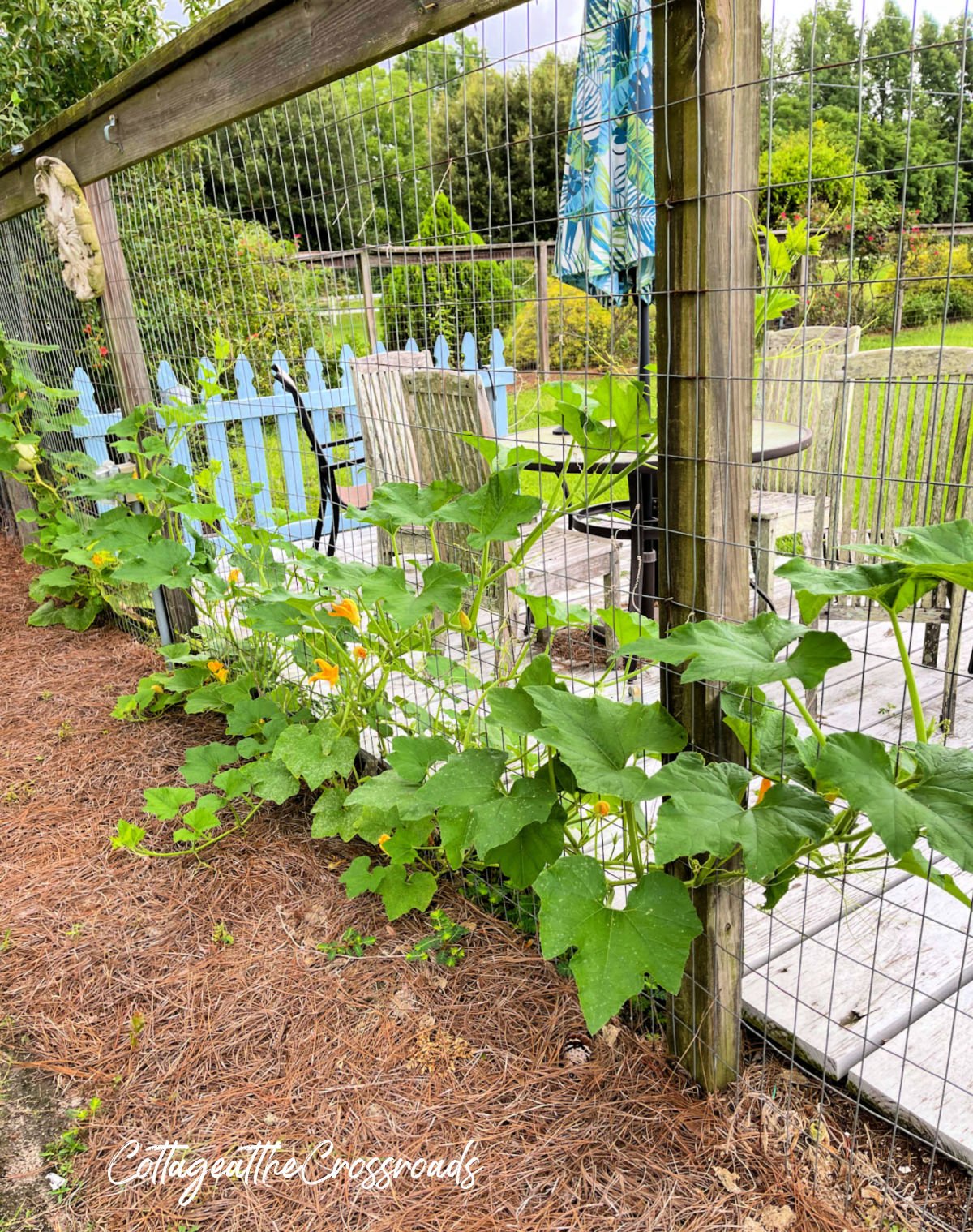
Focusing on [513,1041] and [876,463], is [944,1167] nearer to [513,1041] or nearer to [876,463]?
[513,1041]

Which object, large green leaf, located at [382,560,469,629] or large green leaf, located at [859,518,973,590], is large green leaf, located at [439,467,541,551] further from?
large green leaf, located at [859,518,973,590]

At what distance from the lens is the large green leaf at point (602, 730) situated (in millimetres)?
1241

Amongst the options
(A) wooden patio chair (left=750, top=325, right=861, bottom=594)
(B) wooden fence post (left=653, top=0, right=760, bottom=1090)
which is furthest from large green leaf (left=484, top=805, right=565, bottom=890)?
(A) wooden patio chair (left=750, top=325, right=861, bottom=594)

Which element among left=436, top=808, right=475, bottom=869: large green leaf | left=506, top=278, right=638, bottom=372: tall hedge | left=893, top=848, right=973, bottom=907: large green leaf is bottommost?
left=436, top=808, right=475, bottom=869: large green leaf

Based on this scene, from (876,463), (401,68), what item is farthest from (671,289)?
(876,463)

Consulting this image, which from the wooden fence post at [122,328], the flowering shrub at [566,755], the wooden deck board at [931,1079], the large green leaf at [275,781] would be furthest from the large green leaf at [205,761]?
the wooden deck board at [931,1079]

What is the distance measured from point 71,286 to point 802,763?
129 inches

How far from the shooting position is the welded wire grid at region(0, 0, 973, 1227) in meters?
1.23

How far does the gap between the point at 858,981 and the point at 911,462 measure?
1.54m

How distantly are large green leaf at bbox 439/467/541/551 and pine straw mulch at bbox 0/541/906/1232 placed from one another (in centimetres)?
86

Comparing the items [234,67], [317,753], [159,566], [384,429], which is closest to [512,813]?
[317,753]

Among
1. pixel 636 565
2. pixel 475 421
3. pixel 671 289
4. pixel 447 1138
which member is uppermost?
pixel 671 289

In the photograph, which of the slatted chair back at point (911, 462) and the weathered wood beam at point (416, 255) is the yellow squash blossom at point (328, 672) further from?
the slatted chair back at point (911, 462)

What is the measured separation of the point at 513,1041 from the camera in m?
1.60
